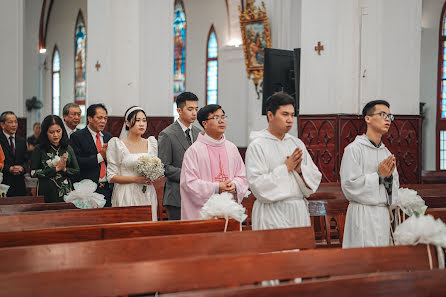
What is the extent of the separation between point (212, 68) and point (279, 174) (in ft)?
51.8

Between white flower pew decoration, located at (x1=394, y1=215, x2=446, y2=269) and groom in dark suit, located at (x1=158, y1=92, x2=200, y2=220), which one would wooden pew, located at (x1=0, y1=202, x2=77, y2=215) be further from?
white flower pew decoration, located at (x1=394, y1=215, x2=446, y2=269)

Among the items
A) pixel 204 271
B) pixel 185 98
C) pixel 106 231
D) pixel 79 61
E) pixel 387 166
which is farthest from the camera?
pixel 79 61

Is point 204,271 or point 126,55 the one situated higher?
point 126,55

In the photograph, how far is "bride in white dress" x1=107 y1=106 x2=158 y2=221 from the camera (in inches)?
243

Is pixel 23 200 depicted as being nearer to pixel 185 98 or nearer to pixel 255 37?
pixel 185 98

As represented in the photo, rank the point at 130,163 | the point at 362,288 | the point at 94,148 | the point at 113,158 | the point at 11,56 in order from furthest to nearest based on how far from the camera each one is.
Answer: the point at 11,56 → the point at 94,148 → the point at 113,158 → the point at 130,163 → the point at 362,288

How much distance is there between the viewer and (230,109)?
63.0ft

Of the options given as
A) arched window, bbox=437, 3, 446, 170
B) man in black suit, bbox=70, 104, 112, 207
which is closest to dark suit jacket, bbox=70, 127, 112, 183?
man in black suit, bbox=70, 104, 112, 207

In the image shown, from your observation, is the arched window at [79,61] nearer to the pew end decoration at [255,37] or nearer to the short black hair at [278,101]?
the pew end decoration at [255,37]

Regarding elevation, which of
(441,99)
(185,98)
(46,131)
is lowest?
(46,131)

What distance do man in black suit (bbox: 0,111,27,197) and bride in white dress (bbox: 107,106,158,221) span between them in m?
2.75

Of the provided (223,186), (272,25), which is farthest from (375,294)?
(272,25)

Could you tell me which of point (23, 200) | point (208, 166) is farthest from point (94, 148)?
point (208, 166)

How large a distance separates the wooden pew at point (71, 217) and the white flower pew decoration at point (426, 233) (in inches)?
91.6
